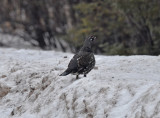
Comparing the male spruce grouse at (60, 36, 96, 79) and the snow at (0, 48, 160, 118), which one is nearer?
the snow at (0, 48, 160, 118)

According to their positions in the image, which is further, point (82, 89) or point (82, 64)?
point (82, 64)

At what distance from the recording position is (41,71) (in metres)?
10.9

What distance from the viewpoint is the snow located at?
7.87 m

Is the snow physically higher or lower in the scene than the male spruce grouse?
lower

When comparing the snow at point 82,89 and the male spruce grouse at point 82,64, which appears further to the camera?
the male spruce grouse at point 82,64

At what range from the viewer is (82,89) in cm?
888

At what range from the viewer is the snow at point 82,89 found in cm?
787

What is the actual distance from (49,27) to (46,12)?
117cm

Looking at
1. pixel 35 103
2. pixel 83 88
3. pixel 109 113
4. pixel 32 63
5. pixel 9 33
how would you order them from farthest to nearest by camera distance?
1. pixel 9 33
2. pixel 32 63
3. pixel 35 103
4. pixel 83 88
5. pixel 109 113

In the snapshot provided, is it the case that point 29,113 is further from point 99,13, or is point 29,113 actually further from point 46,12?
point 46,12

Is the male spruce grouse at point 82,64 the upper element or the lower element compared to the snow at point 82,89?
upper

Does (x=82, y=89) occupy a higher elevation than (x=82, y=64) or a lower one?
lower

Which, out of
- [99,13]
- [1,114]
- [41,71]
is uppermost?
[99,13]

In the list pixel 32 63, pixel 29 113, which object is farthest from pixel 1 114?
pixel 32 63
